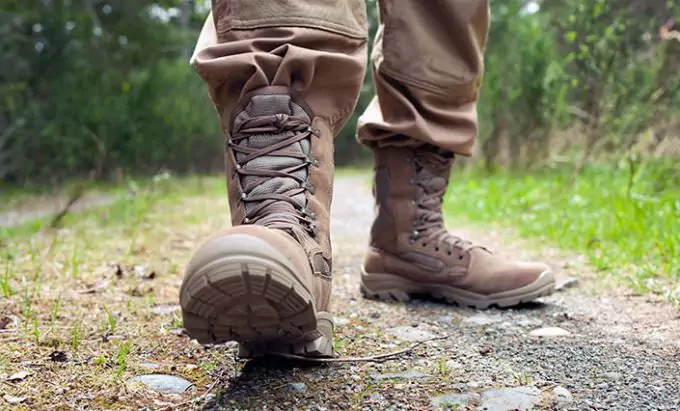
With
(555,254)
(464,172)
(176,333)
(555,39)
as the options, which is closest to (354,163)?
(464,172)

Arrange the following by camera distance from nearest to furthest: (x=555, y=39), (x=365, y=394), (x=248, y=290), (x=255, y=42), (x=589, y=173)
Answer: (x=248, y=290) → (x=365, y=394) → (x=255, y=42) → (x=589, y=173) → (x=555, y=39)

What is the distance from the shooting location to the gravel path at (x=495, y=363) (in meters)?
1.05

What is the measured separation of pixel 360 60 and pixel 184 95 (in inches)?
268

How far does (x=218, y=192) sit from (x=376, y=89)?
476 cm

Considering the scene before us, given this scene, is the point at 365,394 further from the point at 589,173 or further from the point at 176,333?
the point at 589,173

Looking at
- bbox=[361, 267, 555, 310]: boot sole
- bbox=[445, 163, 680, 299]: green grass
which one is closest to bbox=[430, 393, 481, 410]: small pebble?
bbox=[361, 267, 555, 310]: boot sole

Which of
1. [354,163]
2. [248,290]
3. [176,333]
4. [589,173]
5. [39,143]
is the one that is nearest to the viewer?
[248,290]

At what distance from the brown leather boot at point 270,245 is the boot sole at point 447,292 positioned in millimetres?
556

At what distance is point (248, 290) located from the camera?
3.08 feet

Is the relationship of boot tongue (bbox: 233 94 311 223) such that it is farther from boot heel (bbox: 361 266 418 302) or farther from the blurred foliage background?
the blurred foliage background

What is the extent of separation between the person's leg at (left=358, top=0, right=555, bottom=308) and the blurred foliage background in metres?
2.20

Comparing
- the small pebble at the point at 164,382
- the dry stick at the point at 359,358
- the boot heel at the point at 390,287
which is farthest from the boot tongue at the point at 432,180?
the small pebble at the point at 164,382

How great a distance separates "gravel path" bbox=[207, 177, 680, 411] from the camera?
105 cm

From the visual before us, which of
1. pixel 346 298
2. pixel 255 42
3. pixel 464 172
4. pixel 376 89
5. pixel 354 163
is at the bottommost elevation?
pixel 354 163
